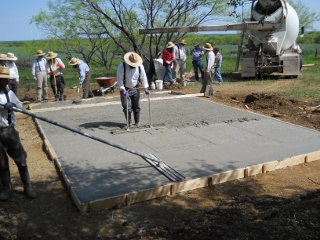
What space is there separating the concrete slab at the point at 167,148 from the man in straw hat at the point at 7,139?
599 millimetres

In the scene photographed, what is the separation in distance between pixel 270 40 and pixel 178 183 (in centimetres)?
1076

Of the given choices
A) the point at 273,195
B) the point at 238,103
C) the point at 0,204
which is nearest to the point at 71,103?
the point at 238,103

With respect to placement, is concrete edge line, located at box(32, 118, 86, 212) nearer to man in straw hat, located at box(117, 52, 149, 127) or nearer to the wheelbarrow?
man in straw hat, located at box(117, 52, 149, 127)

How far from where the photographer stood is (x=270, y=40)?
44.3 feet

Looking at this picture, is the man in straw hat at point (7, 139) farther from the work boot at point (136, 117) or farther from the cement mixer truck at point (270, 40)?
the cement mixer truck at point (270, 40)

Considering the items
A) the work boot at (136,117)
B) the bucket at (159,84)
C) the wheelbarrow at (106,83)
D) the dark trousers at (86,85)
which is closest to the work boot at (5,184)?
the work boot at (136,117)

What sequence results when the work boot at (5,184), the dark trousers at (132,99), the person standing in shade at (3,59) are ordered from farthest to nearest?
the person standing in shade at (3,59), the dark trousers at (132,99), the work boot at (5,184)

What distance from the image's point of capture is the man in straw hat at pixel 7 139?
4.04 metres

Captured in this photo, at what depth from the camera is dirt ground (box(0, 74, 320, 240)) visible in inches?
131

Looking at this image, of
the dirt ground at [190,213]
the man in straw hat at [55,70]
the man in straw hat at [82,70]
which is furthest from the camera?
the man in straw hat at [55,70]

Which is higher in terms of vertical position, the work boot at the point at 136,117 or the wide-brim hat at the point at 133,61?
the wide-brim hat at the point at 133,61

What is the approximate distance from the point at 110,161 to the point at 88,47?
21.7 m

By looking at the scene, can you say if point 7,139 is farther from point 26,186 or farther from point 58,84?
point 58,84

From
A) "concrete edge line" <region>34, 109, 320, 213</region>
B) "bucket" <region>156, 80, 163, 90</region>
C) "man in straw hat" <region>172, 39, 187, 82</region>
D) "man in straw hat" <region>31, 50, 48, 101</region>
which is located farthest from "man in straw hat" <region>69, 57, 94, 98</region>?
"concrete edge line" <region>34, 109, 320, 213</region>
